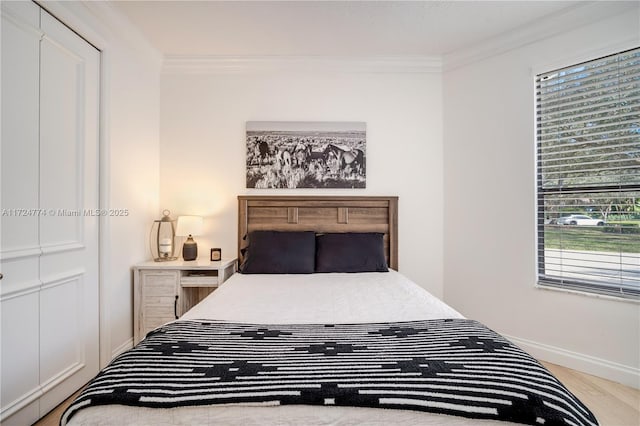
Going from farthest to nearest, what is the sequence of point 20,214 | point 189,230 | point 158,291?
point 189,230 < point 158,291 < point 20,214

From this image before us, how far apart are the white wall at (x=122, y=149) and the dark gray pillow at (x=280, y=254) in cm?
95

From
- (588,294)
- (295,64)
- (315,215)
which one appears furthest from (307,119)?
(588,294)

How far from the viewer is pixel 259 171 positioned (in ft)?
10.2

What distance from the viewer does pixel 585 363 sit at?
7.59 feet

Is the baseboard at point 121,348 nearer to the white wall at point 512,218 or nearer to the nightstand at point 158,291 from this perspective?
the nightstand at point 158,291

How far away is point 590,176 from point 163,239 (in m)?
3.46

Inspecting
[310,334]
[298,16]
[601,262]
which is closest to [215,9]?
[298,16]

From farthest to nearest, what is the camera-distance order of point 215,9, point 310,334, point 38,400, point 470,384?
point 215,9 < point 38,400 < point 310,334 < point 470,384

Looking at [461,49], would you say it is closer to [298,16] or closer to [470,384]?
[298,16]

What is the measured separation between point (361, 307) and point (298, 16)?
7.06 feet

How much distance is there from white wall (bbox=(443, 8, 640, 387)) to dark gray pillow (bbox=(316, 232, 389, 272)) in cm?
82

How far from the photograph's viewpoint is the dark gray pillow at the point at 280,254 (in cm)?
266

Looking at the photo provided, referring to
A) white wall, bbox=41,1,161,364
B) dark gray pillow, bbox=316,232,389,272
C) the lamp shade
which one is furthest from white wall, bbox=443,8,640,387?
white wall, bbox=41,1,161,364

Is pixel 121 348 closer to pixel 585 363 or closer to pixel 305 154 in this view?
pixel 305 154
